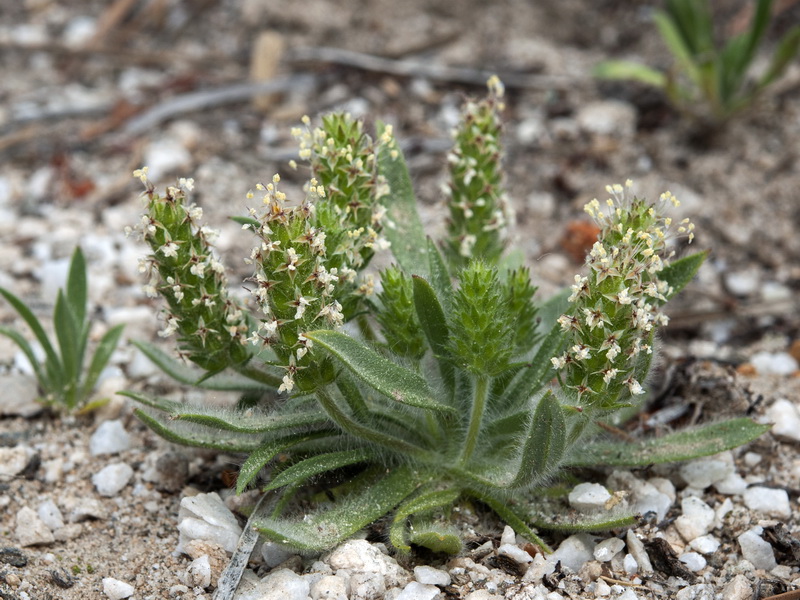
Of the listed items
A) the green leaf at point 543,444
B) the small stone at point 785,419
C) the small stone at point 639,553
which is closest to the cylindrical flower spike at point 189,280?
the green leaf at point 543,444

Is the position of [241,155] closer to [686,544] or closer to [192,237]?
[192,237]

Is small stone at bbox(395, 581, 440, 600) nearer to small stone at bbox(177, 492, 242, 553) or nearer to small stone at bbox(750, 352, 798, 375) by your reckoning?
small stone at bbox(177, 492, 242, 553)

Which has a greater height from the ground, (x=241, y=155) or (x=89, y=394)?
(x=241, y=155)

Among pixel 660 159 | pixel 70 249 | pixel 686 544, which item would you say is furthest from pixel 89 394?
pixel 660 159

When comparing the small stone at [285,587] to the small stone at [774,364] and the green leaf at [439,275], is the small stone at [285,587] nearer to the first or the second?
the green leaf at [439,275]

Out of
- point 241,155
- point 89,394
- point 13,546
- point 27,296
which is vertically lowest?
point 13,546

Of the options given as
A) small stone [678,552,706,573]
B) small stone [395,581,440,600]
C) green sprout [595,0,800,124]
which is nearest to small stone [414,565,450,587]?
small stone [395,581,440,600]

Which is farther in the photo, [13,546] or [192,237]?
[13,546]

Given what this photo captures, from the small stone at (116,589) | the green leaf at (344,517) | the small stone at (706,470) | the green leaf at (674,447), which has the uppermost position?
the green leaf at (344,517)
